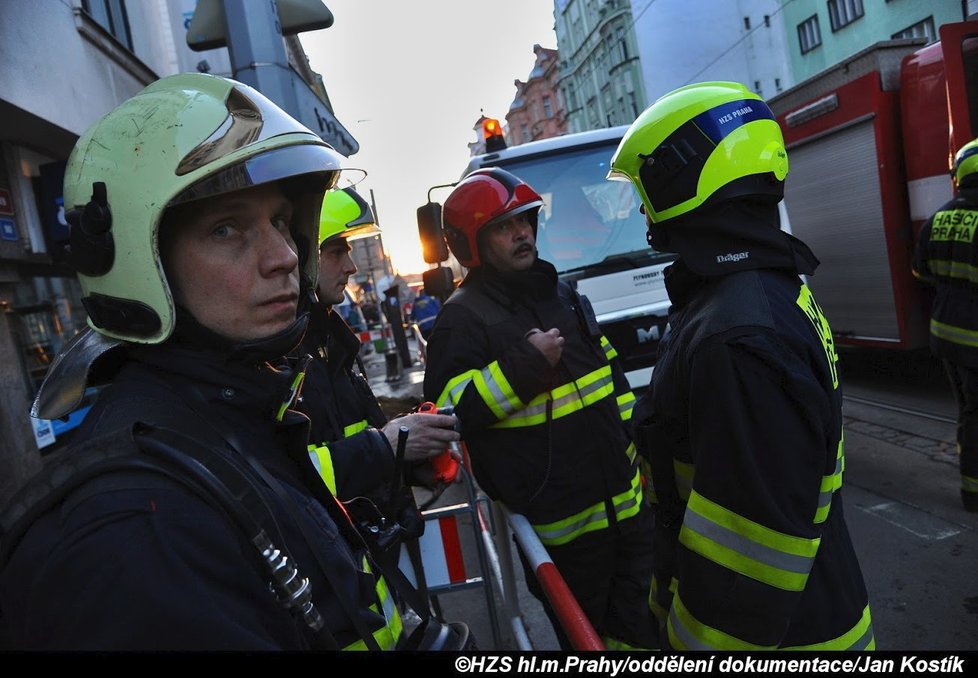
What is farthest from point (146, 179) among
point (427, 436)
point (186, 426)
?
point (427, 436)

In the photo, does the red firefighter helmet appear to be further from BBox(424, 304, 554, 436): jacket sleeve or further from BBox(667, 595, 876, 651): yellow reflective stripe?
BBox(667, 595, 876, 651): yellow reflective stripe

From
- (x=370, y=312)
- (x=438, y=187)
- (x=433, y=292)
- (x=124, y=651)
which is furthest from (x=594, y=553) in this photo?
(x=370, y=312)

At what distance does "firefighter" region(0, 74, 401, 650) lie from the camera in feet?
2.58

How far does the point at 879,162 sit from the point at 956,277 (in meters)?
2.88

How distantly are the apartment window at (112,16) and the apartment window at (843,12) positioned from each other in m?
25.4

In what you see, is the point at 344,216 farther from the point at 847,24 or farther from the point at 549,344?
the point at 847,24

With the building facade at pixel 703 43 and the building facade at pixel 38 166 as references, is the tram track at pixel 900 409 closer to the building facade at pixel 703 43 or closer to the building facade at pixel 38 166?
the building facade at pixel 38 166

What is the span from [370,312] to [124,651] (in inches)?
1339

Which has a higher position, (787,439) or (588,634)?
(787,439)

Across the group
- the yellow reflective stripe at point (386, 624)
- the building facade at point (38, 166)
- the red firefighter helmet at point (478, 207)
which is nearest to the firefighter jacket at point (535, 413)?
the red firefighter helmet at point (478, 207)

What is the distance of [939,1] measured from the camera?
20578 mm

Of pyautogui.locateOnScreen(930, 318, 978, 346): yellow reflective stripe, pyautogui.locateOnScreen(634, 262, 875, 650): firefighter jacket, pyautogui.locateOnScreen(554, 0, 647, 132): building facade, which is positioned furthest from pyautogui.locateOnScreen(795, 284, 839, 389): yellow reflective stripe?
pyautogui.locateOnScreen(554, 0, 647, 132): building facade

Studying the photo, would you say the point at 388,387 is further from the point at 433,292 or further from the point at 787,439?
the point at 787,439

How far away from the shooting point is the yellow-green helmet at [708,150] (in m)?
1.67
